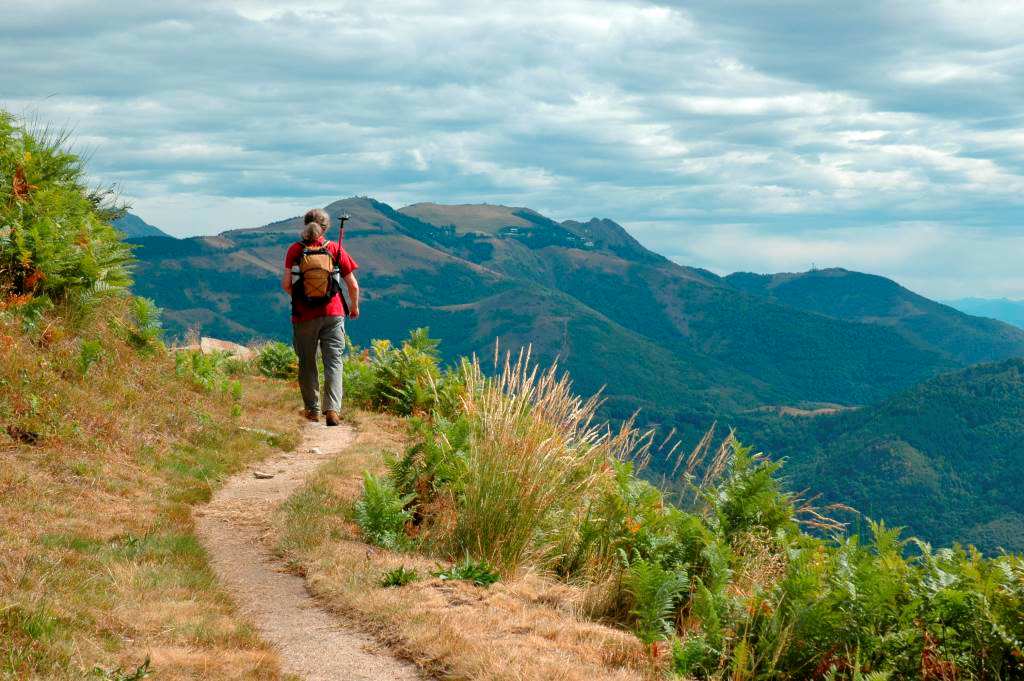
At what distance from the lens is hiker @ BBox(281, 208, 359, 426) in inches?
446

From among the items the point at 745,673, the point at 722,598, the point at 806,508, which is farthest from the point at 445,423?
the point at 745,673

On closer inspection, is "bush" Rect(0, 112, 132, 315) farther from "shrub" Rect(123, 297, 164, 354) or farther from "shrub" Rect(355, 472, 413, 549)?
"shrub" Rect(355, 472, 413, 549)

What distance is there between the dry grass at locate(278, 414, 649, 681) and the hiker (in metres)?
3.88

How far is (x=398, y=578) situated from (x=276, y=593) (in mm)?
918

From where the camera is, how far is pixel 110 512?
25.7 feet

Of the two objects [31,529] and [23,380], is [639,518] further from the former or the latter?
[23,380]

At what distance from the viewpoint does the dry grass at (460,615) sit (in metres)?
5.33

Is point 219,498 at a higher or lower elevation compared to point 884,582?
lower

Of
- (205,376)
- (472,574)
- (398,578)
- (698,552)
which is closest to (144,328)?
(205,376)

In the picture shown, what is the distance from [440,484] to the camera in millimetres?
8516

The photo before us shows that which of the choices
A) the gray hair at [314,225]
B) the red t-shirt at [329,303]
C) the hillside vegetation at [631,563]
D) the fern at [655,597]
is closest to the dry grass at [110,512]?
the hillside vegetation at [631,563]

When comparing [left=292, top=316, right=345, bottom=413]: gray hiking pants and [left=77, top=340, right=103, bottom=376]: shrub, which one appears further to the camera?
[left=292, top=316, right=345, bottom=413]: gray hiking pants

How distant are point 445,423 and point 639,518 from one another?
2727mm

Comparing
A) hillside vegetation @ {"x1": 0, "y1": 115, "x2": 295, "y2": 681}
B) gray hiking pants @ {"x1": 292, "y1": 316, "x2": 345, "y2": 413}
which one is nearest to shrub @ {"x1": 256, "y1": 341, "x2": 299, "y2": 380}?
hillside vegetation @ {"x1": 0, "y1": 115, "x2": 295, "y2": 681}
